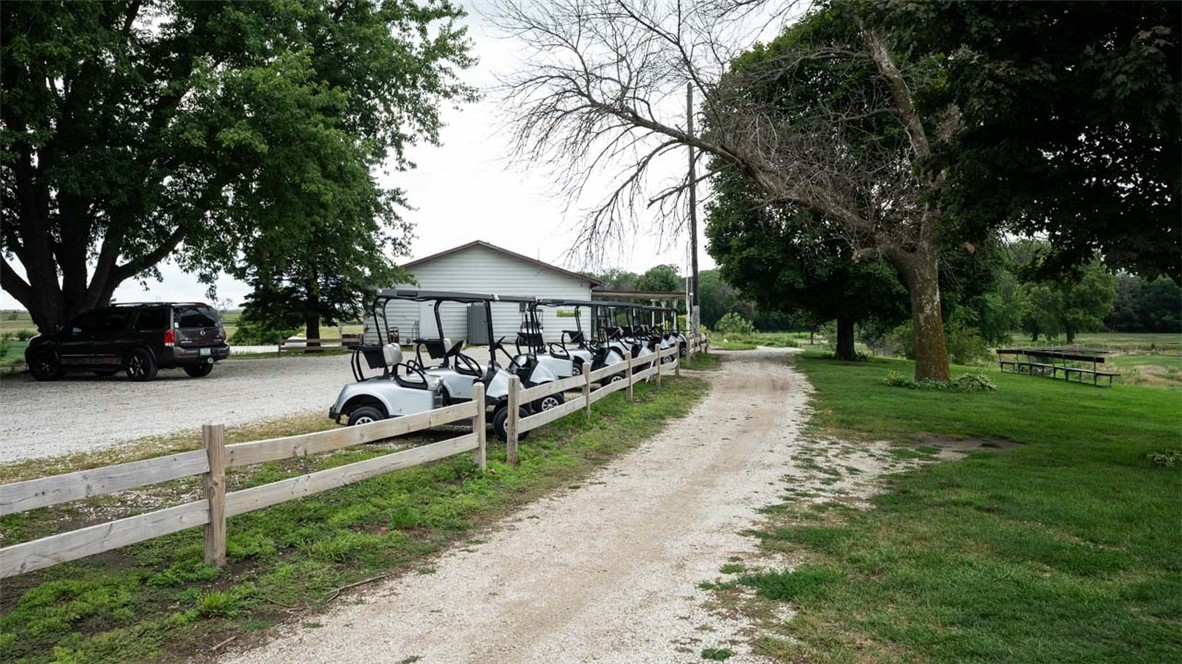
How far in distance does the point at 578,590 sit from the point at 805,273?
77.5 ft

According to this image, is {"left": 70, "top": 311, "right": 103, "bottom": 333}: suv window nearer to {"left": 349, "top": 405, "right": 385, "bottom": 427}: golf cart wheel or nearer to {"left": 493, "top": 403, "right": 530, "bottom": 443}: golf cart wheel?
{"left": 349, "top": 405, "right": 385, "bottom": 427}: golf cart wheel

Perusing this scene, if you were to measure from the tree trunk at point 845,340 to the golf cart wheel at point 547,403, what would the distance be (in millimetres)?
20994

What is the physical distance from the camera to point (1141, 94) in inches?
247

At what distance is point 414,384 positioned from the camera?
8.89 m

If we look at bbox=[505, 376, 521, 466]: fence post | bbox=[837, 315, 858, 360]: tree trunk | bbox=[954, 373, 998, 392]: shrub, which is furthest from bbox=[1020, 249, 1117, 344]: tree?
bbox=[505, 376, 521, 466]: fence post

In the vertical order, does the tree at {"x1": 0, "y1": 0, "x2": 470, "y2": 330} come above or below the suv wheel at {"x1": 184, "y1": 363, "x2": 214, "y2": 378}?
above

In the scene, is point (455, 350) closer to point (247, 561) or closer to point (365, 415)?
point (365, 415)

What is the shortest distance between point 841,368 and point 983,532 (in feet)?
63.1

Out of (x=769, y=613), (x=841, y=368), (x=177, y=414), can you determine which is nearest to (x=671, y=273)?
(x=841, y=368)

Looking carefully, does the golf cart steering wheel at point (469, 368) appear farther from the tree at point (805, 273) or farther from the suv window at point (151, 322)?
the tree at point (805, 273)

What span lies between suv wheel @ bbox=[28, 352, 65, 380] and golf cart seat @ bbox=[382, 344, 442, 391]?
12331 mm

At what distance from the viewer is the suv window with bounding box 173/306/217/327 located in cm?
1620

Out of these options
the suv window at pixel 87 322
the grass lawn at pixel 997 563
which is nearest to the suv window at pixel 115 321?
the suv window at pixel 87 322

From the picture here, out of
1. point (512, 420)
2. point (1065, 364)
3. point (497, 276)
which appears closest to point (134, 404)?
point (512, 420)
